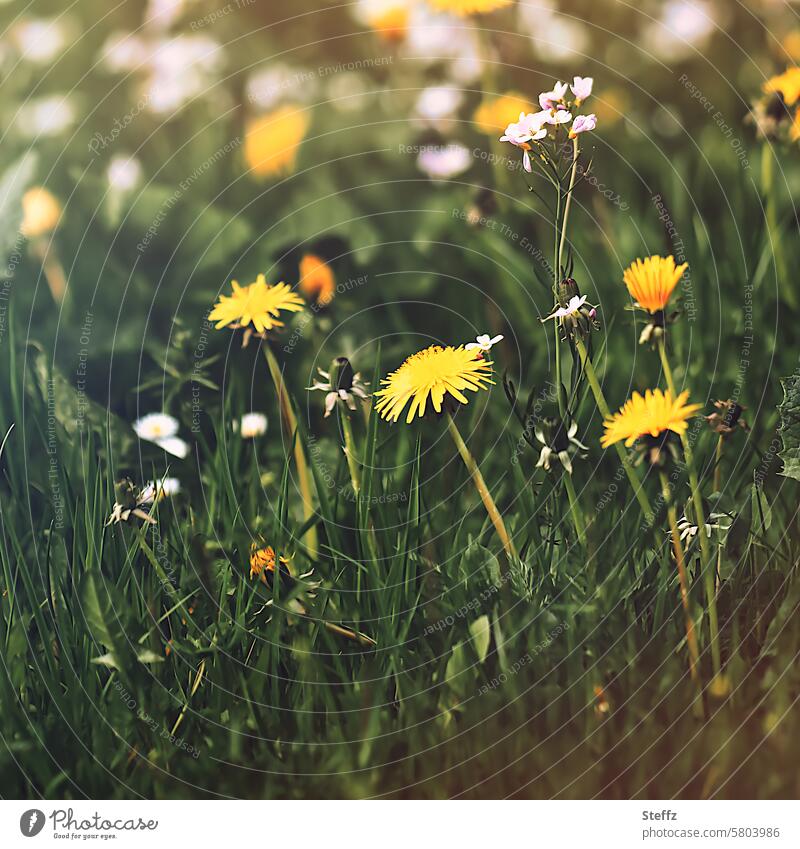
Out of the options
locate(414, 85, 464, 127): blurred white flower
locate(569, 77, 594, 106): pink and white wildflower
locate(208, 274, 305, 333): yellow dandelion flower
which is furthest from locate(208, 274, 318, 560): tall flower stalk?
locate(569, 77, 594, 106): pink and white wildflower

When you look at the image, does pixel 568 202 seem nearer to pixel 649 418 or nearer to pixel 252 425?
pixel 649 418

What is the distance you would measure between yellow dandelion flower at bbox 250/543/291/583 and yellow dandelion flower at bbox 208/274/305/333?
0.20 metres

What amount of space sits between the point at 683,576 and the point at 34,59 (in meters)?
0.77

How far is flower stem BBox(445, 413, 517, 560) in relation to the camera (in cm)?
78

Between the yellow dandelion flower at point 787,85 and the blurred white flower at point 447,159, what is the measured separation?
0.95ft

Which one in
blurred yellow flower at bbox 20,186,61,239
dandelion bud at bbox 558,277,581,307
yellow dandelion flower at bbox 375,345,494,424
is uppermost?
blurred yellow flower at bbox 20,186,61,239

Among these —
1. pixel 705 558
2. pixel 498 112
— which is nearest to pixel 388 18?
pixel 498 112

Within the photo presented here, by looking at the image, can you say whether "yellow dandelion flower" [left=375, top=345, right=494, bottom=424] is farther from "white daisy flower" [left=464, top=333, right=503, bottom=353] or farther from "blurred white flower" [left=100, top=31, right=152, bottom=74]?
"blurred white flower" [left=100, top=31, right=152, bottom=74]

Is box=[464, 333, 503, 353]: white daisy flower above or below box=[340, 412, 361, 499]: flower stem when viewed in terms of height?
above

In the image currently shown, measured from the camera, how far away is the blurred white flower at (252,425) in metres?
0.82

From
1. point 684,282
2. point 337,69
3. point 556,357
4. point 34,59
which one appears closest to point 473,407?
point 556,357

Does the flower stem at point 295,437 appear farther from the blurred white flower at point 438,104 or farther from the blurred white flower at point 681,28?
the blurred white flower at point 681,28

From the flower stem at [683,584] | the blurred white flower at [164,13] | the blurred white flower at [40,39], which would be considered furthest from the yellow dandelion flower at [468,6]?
the flower stem at [683,584]
